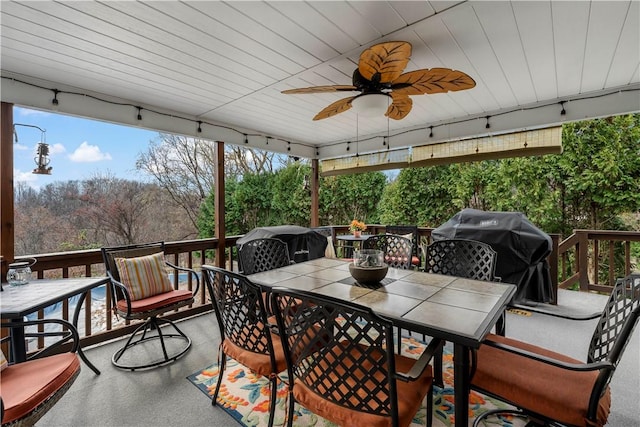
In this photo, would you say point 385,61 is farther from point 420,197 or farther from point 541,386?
point 420,197

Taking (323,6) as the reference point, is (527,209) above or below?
below

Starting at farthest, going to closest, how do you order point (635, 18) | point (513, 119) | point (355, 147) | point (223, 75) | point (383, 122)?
point (355, 147) < point (383, 122) < point (513, 119) < point (223, 75) < point (635, 18)

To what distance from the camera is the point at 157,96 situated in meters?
3.32

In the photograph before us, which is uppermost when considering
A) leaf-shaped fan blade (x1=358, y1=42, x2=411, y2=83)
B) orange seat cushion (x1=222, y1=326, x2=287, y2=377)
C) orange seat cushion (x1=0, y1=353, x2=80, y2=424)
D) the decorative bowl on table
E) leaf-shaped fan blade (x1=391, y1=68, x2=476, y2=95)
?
leaf-shaped fan blade (x1=358, y1=42, x2=411, y2=83)

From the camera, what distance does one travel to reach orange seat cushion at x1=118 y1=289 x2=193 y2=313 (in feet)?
8.43

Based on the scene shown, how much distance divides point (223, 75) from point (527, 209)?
5.67m

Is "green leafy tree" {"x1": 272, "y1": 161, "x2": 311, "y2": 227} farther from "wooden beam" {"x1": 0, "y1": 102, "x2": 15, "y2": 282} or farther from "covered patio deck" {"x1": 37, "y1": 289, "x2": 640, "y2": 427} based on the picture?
"wooden beam" {"x1": 0, "y1": 102, "x2": 15, "y2": 282}

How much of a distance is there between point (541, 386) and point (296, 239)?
3.00 metres

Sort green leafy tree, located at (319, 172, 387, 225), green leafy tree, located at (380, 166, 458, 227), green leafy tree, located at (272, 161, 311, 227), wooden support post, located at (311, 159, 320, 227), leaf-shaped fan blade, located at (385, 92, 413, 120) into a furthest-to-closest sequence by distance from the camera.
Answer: green leafy tree, located at (272, 161, 311, 227)
green leafy tree, located at (319, 172, 387, 225)
green leafy tree, located at (380, 166, 458, 227)
wooden support post, located at (311, 159, 320, 227)
leaf-shaped fan blade, located at (385, 92, 413, 120)

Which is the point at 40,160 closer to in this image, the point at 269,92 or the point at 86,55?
the point at 86,55

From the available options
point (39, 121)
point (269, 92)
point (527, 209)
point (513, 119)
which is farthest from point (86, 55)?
point (527, 209)

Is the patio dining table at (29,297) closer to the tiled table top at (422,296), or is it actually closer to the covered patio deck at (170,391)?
the covered patio deck at (170,391)

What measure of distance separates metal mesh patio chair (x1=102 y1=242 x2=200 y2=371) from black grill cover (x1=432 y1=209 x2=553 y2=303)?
3383mm

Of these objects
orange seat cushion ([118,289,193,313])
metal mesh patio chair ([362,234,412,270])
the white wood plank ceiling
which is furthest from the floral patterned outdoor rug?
the white wood plank ceiling
